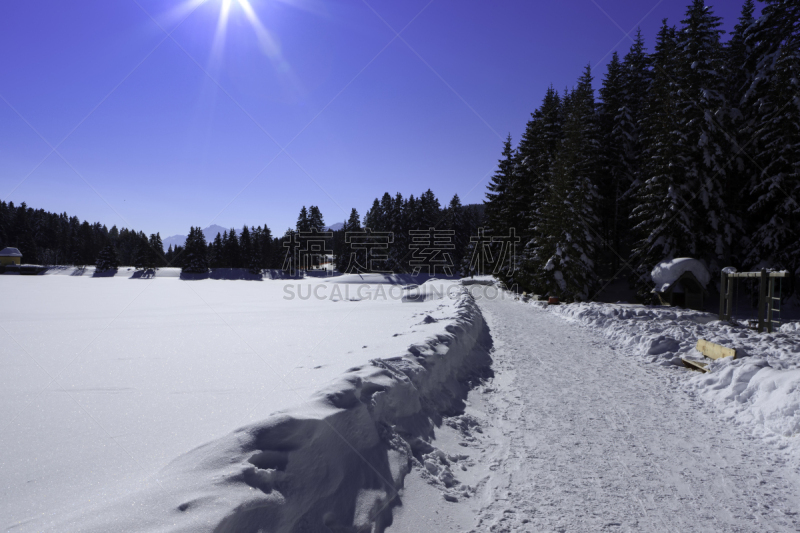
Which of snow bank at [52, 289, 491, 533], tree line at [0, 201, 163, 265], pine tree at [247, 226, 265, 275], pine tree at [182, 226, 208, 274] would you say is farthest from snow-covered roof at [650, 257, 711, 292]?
tree line at [0, 201, 163, 265]

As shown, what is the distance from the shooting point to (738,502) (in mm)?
3293

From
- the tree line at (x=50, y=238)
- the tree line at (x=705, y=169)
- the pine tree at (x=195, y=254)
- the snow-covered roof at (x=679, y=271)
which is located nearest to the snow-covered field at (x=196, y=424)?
the snow-covered roof at (x=679, y=271)

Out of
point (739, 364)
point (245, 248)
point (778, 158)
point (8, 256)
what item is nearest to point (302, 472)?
point (739, 364)

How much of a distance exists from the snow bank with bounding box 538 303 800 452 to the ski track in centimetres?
31

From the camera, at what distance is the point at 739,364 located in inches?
256

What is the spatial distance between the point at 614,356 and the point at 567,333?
3395mm

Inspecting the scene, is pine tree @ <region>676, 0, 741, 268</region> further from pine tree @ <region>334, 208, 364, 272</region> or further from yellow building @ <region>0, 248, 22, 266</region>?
yellow building @ <region>0, 248, 22, 266</region>

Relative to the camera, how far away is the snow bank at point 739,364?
4758 mm

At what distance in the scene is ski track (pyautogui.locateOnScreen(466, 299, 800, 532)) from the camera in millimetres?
3121

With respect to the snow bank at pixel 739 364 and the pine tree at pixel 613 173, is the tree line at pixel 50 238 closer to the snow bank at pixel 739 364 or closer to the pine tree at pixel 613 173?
the pine tree at pixel 613 173

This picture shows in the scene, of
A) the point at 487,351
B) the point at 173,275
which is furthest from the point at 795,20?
the point at 173,275

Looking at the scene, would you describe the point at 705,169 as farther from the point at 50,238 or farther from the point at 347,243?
the point at 50,238

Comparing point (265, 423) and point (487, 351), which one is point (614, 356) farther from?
point (265, 423)

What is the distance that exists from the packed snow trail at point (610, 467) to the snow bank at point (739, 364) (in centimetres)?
35
